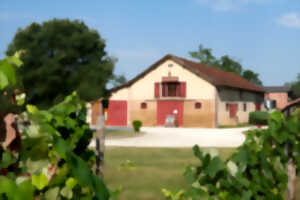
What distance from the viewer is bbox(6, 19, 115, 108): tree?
25062mm

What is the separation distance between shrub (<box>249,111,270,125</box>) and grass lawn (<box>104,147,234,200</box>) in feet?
10.8

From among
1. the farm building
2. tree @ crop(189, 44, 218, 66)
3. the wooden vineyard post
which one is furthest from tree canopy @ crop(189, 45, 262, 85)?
the wooden vineyard post

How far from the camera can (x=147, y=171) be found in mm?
9164

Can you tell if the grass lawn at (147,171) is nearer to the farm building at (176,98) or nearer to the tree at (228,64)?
the farm building at (176,98)

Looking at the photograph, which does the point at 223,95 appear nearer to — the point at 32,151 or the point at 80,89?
the point at 80,89

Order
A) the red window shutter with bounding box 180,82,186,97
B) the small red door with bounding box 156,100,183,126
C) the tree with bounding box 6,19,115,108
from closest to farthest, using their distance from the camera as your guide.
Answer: the tree with bounding box 6,19,115,108, the red window shutter with bounding box 180,82,186,97, the small red door with bounding box 156,100,183,126

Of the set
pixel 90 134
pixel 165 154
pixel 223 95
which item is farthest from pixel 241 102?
pixel 90 134

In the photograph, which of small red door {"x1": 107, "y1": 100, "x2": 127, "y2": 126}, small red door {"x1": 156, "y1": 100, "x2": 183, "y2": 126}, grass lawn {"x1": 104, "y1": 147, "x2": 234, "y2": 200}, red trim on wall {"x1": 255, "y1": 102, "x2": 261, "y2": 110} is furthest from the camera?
red trim on wall {"x1": 255, "y1": 102, "x2": 261, "y2": 110}

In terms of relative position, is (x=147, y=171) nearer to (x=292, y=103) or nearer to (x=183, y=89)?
(x=292, y=103)

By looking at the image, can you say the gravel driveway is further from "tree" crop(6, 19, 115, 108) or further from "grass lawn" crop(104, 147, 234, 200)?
"tree" crop(6, 19, 115, 108)

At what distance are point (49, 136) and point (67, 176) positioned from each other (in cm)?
16

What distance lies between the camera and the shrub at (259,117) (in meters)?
3.19

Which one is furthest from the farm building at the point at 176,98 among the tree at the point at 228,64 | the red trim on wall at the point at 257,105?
the tree at the point at 228,64

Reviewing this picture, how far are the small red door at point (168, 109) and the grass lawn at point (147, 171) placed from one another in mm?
18726
